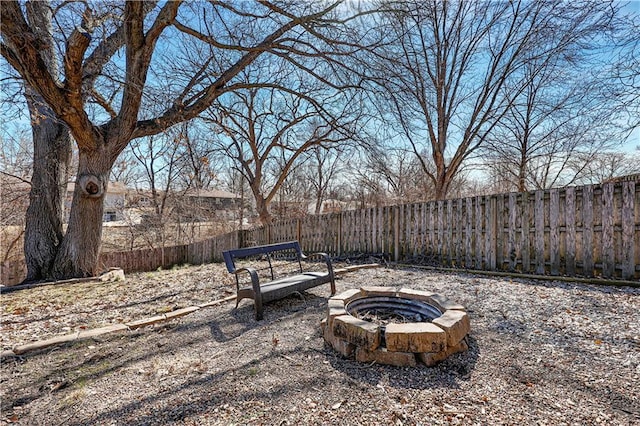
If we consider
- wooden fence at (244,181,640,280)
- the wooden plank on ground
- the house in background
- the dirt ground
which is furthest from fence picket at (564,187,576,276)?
the house in background

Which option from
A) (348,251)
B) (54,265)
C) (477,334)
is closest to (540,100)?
(348,251)

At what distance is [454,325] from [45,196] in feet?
25.5

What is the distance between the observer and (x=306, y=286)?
11.7 feet

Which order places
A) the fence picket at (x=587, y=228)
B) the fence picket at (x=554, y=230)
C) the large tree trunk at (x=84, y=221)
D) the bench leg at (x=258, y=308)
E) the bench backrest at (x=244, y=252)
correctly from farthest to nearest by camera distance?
the large tree trunk at (x=84, y=221)
the fence picket at (x=554, y=230)
the fence picket at (x=587, y=228)
the bench backrest at (x=244, y=252)
the bench leg at (x=258, y=308)

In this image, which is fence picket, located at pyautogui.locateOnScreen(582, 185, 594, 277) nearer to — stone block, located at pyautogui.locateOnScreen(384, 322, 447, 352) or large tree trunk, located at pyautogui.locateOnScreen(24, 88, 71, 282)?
stone block, located at pyautogui.locateOnScreen(384, 322, 447, 352)

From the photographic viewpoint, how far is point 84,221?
18.6 feet

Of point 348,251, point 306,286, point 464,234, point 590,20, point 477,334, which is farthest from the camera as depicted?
point 348,251

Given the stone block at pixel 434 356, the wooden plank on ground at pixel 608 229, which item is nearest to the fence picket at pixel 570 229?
the wooden plank on ground at pixel 608 229

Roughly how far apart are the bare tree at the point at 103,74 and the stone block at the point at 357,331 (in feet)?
14.5

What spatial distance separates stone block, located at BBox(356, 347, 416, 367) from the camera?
A: 6.85 feet

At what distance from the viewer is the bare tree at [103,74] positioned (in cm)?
413

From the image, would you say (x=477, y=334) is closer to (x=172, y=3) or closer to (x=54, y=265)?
(x=172, y=3)

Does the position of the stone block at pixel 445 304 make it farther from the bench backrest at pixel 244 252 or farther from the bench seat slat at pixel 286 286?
the bench backrest at pixel 244 252

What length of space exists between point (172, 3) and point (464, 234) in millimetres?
6171
